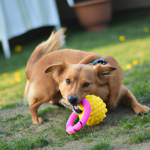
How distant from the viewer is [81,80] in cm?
216

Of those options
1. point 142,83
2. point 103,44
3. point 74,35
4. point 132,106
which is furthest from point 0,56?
point 132,106

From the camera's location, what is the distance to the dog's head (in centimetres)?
213

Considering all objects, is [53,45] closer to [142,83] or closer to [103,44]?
[142,83]

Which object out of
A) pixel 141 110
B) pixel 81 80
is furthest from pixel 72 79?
pixel 141 110

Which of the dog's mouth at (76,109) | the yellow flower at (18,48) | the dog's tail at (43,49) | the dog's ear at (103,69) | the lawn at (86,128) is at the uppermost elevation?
the dog's ear at (103,69)

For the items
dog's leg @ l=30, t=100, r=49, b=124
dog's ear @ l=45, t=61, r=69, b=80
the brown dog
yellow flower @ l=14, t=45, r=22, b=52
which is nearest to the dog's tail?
the brown dog

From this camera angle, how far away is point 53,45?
3.17 m

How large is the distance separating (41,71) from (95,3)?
207 inches

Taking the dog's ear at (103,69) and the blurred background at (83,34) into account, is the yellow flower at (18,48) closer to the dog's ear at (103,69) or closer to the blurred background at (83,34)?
the blurred background at (83,34)

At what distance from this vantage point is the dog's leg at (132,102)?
2.49 meters

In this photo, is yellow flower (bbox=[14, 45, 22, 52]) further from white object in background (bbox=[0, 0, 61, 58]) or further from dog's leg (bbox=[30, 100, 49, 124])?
dog's leg (bbox=[30, 100, 49, 124])

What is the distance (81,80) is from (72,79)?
9 cm

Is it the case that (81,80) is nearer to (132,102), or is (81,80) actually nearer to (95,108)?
(95,108)

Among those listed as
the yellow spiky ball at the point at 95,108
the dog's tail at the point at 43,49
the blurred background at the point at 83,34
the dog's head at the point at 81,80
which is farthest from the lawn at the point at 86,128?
the dog's tail at the point at 43,49
